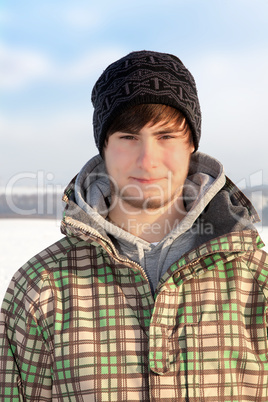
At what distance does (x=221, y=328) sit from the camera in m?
1.86

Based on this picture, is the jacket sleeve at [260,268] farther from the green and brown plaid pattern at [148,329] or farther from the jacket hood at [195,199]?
the jacket hood at [195,199]

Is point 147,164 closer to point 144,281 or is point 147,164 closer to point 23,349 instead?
point 144,281

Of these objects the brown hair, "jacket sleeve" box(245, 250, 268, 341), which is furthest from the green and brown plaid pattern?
the brown hair

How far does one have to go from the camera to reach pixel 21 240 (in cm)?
1129

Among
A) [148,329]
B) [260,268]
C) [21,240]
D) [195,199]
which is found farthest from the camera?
[21,240]

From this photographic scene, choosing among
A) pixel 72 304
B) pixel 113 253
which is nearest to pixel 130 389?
pixel 72 304

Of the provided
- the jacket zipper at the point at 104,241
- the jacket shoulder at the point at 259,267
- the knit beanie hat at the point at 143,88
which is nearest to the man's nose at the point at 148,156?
the knit beanie hat at the point at 143,88

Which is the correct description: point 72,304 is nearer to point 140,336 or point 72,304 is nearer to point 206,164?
point 140,336

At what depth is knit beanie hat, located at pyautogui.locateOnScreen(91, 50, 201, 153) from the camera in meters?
1.99

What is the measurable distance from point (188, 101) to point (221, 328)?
1045mm

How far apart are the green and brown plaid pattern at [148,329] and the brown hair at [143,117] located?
1.78 ft

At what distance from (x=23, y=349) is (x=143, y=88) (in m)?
1.29

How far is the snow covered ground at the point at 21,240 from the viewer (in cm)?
876

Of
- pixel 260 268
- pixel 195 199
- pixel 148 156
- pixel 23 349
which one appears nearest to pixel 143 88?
pixel 148 156
